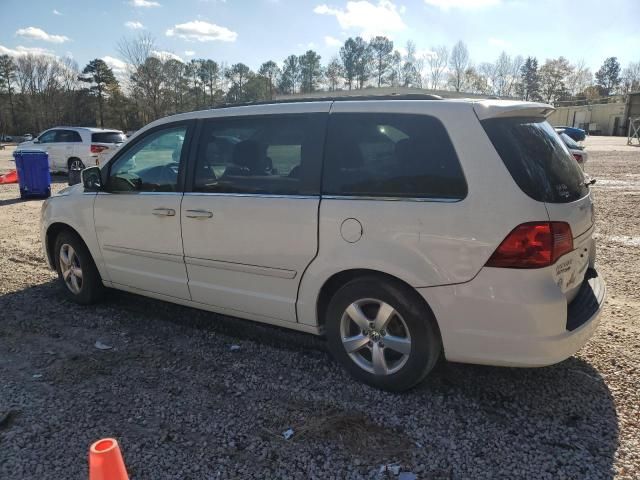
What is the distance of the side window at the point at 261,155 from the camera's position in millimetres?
3369

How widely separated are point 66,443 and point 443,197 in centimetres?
253

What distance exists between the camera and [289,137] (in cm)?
350

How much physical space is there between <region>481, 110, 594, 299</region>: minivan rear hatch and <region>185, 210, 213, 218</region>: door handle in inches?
80.2

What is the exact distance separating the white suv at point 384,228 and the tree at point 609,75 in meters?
125

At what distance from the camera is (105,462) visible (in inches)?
71.7

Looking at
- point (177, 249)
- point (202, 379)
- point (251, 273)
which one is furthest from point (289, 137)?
point (202, 379)

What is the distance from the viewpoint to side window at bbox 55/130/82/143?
16.8 meters

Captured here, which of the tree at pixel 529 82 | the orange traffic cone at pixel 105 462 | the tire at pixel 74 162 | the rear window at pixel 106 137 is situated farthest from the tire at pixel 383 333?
the tree at pixel 529 82

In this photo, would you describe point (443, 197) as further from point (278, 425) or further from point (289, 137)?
point (278, 425)

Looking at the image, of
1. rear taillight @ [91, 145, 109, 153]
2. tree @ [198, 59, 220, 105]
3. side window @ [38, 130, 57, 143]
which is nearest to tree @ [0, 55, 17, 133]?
tree @ [198, 59, 220, 105]

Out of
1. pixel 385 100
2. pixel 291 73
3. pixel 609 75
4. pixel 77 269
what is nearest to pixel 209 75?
pixel 291 73

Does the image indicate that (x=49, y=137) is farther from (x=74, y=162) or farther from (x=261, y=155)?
(x=261, y=155)

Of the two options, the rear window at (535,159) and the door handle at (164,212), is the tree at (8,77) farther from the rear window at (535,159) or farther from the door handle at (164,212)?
the rear window at (535,159)

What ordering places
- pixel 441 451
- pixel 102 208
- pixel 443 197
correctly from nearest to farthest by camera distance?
pixel 441 451 → pixel 443 197 → pixel 102 208
